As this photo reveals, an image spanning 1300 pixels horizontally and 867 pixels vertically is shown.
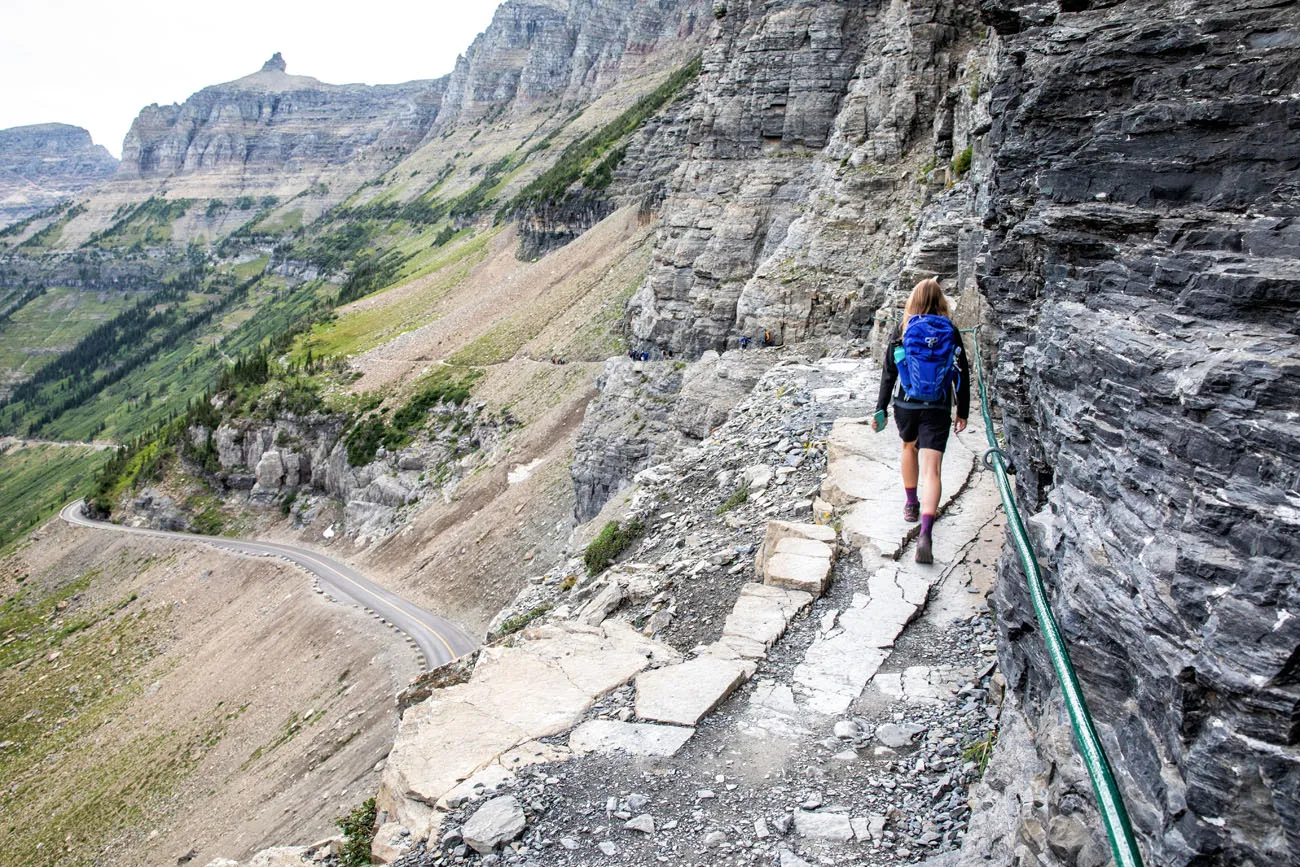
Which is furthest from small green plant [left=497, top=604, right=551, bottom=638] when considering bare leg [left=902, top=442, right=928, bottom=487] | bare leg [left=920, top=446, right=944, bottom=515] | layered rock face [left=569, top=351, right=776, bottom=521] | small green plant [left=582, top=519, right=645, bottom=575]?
layered rock face [left=569, top=351, right=776, bottom=521]

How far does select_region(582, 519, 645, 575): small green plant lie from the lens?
15000 mm

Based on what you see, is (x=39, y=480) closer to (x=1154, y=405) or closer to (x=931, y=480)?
(x=931, y=480)

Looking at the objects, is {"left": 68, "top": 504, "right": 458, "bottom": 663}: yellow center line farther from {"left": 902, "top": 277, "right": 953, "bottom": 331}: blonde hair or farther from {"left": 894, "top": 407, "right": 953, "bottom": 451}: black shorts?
{"left": 902, "top": 277, "right": 953, "bottom": 331}: blonde hair

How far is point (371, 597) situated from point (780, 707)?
1334 inches

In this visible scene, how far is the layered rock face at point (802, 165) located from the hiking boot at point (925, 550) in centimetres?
1548

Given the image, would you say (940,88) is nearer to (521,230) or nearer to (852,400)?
(852,400)

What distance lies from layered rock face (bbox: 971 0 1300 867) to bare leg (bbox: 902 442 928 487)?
10.3ft

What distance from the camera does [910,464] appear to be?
8.95m

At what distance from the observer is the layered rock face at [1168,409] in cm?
310

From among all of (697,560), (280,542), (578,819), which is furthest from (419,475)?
(578,819)

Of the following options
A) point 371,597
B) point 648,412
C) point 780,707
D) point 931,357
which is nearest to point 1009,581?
point 780,707

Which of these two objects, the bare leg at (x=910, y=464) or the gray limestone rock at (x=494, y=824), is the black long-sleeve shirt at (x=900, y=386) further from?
the gray limestone rock at (x=494, y=824)

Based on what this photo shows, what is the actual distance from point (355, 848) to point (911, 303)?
7.91 m

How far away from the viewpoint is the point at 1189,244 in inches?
163
